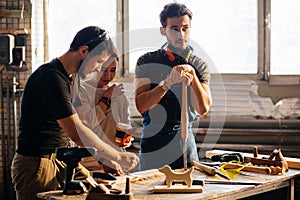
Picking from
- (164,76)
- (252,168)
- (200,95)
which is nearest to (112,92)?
(164,76)

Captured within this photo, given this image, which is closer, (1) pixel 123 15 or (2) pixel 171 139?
(2) pixel 171 139

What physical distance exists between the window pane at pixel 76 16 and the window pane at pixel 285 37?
1.58m

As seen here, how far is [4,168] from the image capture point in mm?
5445

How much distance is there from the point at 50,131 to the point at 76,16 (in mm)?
2674

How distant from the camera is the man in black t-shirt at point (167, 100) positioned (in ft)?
12.0

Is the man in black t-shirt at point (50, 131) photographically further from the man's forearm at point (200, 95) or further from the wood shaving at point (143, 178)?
the man's forearm at point (200, 95)

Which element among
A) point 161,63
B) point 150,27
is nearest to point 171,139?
point 161,63

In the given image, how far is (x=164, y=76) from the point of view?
3.75 m

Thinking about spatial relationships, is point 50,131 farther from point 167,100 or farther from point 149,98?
point 167,100

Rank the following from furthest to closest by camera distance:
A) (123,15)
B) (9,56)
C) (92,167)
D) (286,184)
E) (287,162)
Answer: (123,15) → (9,56) → (92,167) → (287,162) → (286,184)

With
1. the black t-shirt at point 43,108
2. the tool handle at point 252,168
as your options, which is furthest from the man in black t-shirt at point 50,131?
the tool handle at point 252,168

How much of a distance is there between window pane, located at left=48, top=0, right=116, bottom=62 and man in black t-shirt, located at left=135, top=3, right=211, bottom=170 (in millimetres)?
1918

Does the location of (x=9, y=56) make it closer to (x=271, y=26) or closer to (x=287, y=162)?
(x=271, y=26)

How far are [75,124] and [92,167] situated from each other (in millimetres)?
1511
